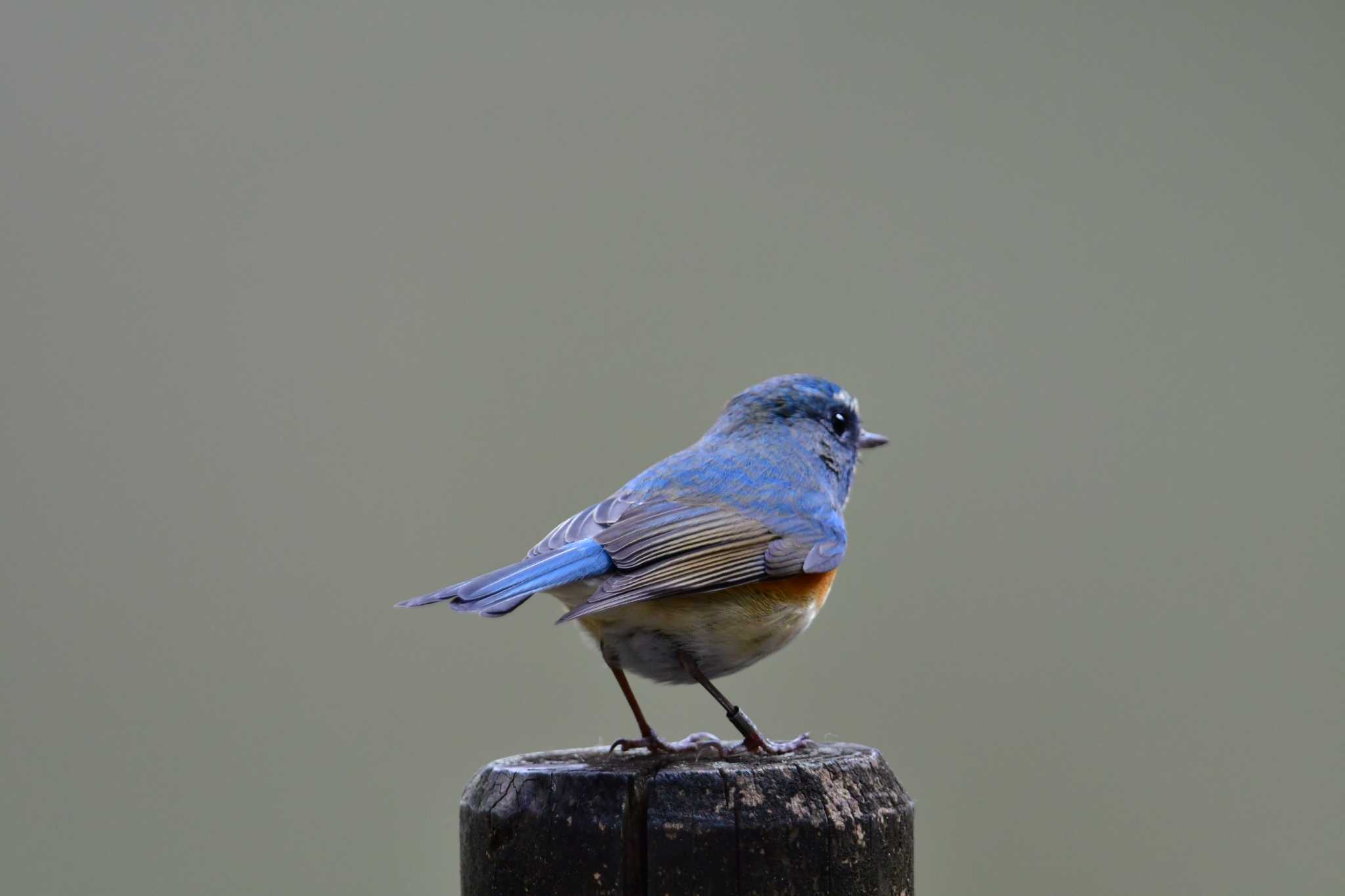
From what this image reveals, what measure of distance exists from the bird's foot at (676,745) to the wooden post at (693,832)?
1.88ft

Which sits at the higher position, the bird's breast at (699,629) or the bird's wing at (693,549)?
the bird's wing at (693,549)

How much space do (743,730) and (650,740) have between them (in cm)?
20

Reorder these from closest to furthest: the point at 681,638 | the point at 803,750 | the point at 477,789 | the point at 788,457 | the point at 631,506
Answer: the point at 477,789 → the point at 803,750 → the point at 681,638 → the point at 631,506 → the point at 788,457

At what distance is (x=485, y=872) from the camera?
2.03 m

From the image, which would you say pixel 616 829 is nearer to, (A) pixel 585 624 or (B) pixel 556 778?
(B) pixel 556 778

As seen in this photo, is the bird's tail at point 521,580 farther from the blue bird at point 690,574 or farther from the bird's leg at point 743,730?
the bird's leg at point 743,730

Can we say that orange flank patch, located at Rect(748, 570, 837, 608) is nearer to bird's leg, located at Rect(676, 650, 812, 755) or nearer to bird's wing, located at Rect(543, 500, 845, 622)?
bird's wing, located at Rect(543, 500, 845, 622)

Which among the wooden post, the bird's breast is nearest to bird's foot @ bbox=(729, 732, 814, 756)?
the bird's breast

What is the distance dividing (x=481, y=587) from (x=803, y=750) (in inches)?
26.4

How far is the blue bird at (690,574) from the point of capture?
268cm

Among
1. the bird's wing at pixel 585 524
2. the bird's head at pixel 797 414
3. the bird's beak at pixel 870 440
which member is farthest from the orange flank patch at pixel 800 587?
the bird's beak at pixel 870 440

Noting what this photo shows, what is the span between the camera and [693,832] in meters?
1.93

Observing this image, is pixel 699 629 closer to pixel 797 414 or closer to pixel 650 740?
pixel 650 740

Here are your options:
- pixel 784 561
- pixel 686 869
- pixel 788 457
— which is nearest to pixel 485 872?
pixel 686 869
